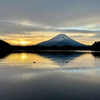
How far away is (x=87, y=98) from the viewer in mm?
11891

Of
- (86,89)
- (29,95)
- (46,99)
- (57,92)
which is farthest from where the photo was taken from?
(86,89)

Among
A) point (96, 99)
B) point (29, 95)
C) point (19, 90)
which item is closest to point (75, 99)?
point (96, 99)

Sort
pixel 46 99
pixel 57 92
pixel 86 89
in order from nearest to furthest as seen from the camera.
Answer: pixel 46 99 < pixel 57 92 < pixel 86 89

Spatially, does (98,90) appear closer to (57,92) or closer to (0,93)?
(57,92)

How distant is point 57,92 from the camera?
44.0 feet

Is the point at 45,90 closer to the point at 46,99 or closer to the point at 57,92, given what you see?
the point at 57,92

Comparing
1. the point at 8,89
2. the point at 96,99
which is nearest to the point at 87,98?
the point at 96,99

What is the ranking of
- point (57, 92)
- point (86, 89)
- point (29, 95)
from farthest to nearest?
point (86, 89) < point (57, 92) < point (29, 95)

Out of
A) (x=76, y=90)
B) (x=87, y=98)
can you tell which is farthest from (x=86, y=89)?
(x=87, y=98)

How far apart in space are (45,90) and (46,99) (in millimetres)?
2477

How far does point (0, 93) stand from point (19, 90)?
6.83 feet

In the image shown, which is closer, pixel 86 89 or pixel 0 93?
pixel 0 93

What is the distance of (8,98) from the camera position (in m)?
11.8

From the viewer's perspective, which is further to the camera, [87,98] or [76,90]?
[76,90]
